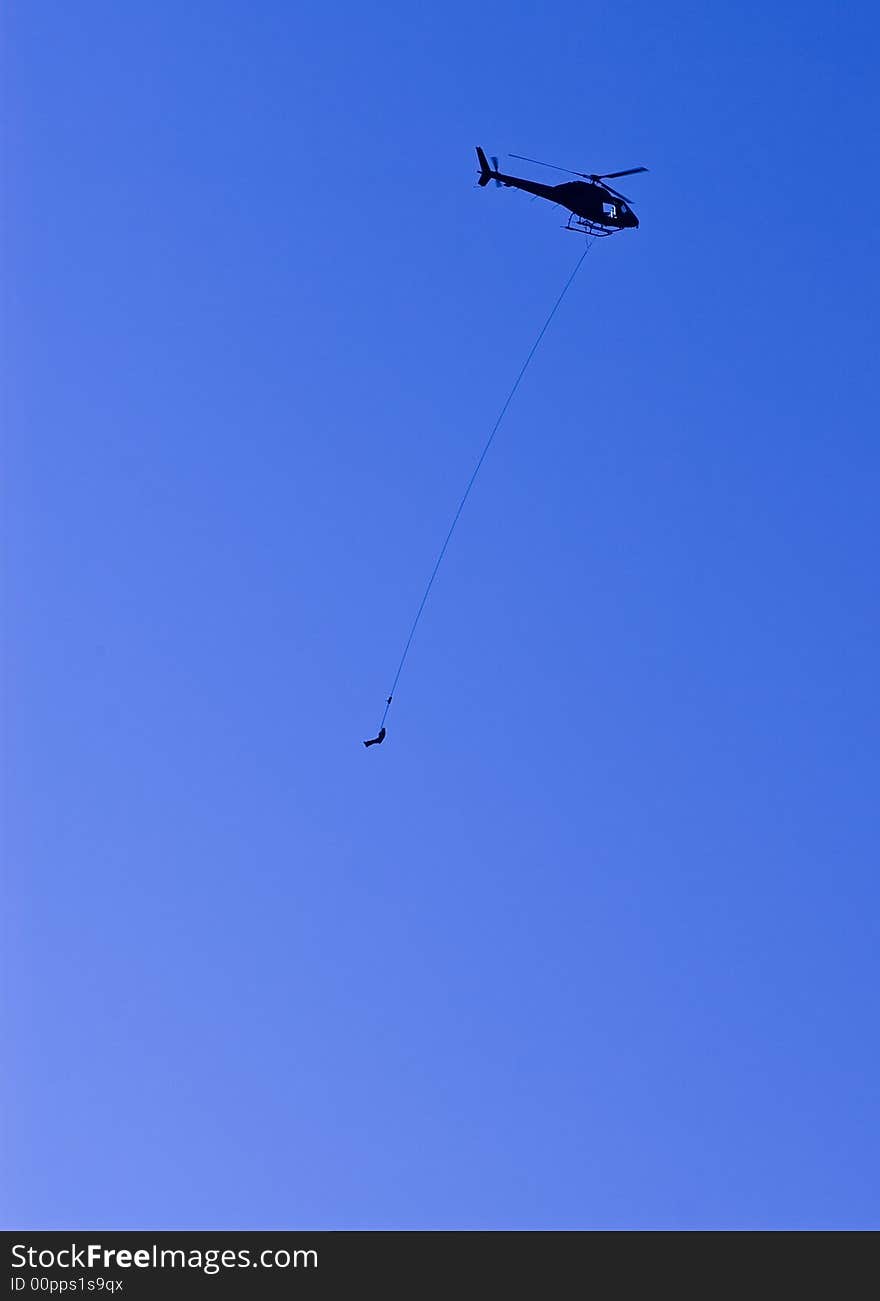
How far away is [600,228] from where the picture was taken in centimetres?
7200

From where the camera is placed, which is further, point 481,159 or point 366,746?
point 481,159
